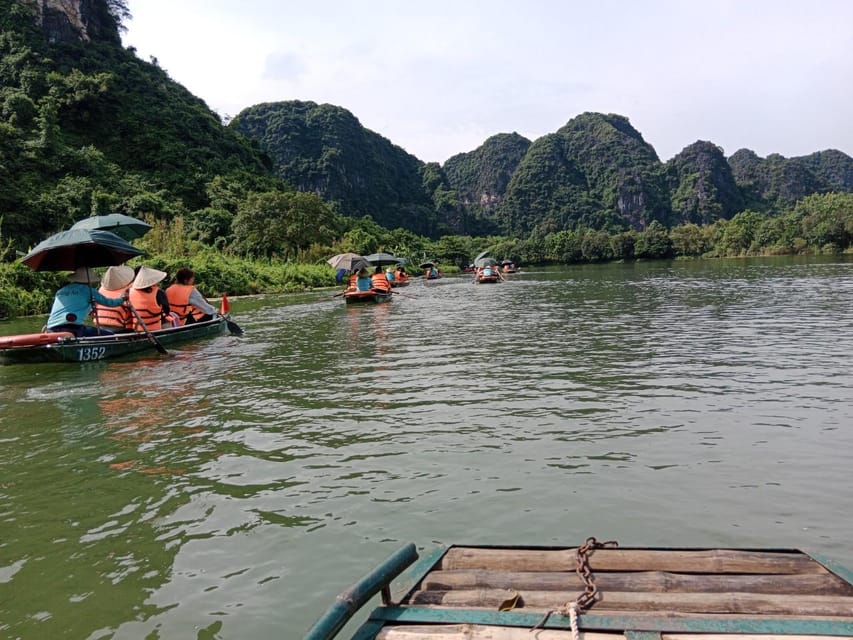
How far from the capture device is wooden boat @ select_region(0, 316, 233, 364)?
9977 millimetres

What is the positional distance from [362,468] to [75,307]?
830cm

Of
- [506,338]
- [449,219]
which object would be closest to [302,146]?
[449,219]

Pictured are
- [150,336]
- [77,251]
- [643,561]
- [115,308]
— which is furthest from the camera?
[115,308]

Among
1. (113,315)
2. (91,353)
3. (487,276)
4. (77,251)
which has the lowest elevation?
(91,353)

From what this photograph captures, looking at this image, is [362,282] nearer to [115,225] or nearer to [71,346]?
[115,225]

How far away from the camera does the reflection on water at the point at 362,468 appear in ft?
11.3

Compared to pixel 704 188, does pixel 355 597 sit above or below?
below

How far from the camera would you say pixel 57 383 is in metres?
9.42

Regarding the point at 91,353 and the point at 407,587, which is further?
the point at 91,353

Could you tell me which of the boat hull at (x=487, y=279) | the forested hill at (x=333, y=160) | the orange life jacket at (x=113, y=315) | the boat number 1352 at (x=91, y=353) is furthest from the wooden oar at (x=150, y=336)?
the forested hill at (x=333, y=160)

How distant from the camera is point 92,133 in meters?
53.9

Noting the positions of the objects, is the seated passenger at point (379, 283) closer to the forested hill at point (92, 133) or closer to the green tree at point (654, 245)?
the forested hill at point (92, 133)

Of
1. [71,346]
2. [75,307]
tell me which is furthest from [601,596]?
[75,307]

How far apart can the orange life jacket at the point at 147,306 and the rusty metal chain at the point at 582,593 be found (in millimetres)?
11306
